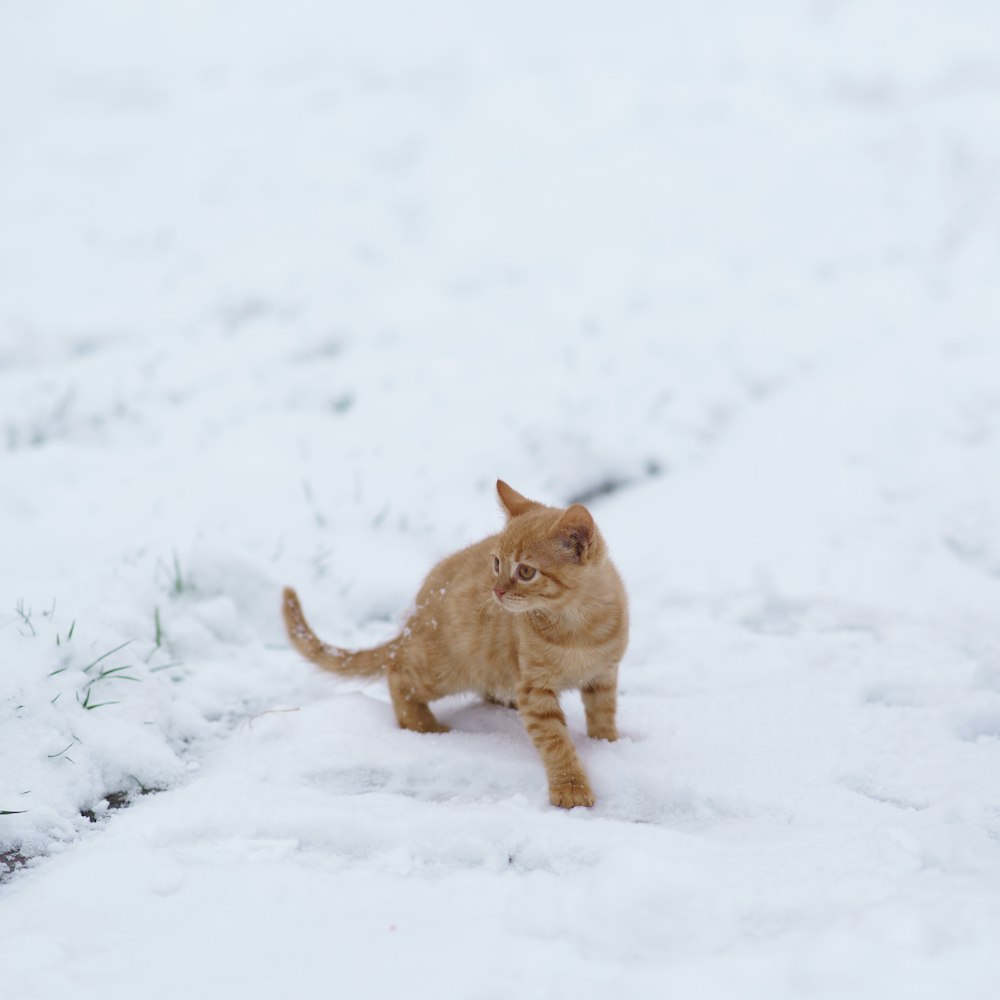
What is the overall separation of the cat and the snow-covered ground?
4.9 inches

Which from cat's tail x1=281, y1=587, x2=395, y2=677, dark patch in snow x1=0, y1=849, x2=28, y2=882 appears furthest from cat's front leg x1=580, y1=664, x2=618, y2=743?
dark patch in snow x1=0, y1=849, x2=28, y2=882

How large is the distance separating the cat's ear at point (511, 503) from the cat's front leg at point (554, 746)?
19.3 inches

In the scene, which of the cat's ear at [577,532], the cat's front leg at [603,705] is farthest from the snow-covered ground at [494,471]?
the cat's ear at [577,532]

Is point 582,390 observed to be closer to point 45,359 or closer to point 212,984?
point 45,359

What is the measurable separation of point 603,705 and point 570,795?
0.38 m

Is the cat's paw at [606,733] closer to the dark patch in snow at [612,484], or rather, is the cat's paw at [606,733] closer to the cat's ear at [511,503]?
the cat's ear at [511,503]

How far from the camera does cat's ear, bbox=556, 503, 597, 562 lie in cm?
227

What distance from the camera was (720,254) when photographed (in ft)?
20.5

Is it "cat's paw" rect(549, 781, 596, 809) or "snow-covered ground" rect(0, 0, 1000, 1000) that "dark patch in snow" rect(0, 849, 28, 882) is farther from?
"cat's paw" rect(549, 781, 596, 809)

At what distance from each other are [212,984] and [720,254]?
571 cm

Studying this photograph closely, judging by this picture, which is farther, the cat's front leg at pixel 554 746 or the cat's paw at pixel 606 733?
the cat's paw at pixel 606 733

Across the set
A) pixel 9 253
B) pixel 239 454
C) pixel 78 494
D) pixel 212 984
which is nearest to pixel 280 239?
pixel 9 253

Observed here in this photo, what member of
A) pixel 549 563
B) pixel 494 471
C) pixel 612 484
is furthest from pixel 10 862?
pixel 612 484

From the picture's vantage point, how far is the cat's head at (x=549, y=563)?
2.29m
